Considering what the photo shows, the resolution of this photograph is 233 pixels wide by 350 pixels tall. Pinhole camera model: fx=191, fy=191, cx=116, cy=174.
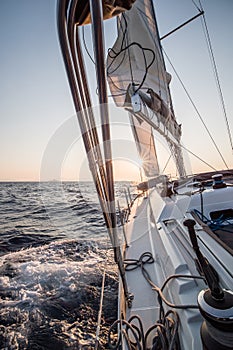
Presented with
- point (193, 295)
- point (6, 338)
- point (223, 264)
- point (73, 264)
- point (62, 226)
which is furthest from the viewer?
point (62, 226)

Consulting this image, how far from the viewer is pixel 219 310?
502mm

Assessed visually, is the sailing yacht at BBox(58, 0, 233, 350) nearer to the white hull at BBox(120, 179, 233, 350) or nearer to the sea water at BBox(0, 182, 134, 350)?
the white hull at BBox(120, 179, 233, 350)

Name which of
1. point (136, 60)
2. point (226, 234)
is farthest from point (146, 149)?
point (226, 234)

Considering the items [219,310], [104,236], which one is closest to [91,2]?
[219,310]

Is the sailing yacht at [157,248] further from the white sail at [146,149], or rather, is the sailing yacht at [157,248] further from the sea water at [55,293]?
the white sail at [146,149]

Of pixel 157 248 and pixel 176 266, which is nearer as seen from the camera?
pixel 176 266

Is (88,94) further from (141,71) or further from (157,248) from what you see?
(141,71)

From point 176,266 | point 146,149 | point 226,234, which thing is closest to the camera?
point 176,266

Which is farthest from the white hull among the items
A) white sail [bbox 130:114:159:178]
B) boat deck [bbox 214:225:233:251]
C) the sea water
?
white sail [bbox 130:114:159:178]

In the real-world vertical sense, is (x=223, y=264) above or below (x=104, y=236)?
above

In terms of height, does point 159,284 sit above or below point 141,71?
below

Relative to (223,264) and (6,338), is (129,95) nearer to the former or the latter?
(223,264)

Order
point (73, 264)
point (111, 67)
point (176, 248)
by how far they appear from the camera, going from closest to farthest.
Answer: point (176, 248) → point (73, 264) → point (111, 67)

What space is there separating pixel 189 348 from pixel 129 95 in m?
2.39
